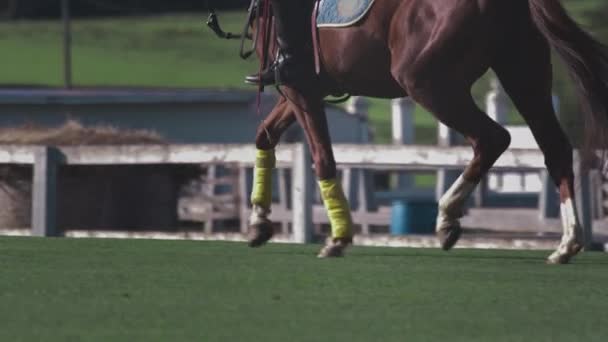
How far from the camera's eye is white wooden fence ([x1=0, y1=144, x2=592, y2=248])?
44.7ft

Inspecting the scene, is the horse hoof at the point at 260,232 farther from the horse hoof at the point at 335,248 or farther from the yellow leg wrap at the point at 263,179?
the horse hoof at the point at 335,248

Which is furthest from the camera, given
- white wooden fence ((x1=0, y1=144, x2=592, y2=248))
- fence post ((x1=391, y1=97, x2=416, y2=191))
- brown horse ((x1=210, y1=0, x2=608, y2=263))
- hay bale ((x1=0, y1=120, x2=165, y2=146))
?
fence post ((x1=391, y1=97, x2=416, y2=191))

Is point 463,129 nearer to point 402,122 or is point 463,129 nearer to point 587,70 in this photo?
point 587,70

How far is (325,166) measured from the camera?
37.1 ft

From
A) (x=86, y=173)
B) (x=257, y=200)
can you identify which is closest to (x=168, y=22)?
(x=86, y=173)

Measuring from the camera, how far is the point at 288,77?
11.2 metres

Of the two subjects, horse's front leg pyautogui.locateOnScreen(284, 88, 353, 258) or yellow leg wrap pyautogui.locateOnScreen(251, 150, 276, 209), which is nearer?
horse's front leg pyautogui.locateOnScreen(284, 88, 353, 258)

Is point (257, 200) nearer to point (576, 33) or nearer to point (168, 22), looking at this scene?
point (576, 33)

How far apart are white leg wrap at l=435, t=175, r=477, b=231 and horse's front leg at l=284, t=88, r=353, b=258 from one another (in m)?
0.66

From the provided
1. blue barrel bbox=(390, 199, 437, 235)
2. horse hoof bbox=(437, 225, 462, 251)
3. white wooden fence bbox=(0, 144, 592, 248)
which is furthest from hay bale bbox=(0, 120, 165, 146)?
horse hoof bbox=(437, 225, 462, 251)

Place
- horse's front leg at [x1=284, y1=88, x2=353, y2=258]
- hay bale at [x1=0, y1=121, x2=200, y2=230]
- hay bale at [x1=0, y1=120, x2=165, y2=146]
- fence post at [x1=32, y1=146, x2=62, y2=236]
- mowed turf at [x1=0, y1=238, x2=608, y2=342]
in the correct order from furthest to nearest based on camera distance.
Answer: hay bale at [x1=0, y1=120, x2=165, y2=146] < hay bale at [x1=0, y1=121, x2=200, y2=230] < fence post at [x1=32, y1=146, x2=62, y2=236] < horse's front leg at [x1=284, y1=88, x2=353, y2=258] < mowed turf at [x1=0, y1=238, x2=608, y2=342]

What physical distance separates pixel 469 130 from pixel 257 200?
173 cm

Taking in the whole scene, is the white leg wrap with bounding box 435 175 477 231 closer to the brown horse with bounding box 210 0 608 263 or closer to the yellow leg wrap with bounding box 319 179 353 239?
the brown horse with bounding box 210 0 608 263

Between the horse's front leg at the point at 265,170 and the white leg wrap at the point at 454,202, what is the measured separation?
1.38 m
